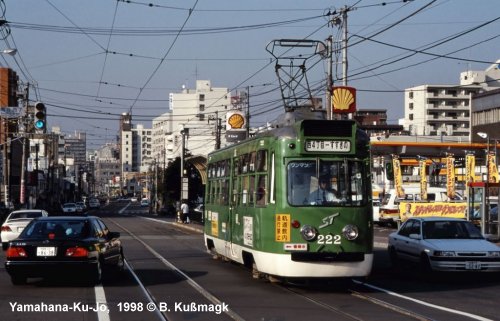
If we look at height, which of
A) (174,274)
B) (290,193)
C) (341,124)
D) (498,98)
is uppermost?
(498,98)

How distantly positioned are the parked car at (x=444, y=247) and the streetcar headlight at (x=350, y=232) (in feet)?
12.1

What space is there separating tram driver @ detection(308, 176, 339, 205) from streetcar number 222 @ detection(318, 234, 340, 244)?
2.12 feet

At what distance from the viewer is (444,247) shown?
57.6ft

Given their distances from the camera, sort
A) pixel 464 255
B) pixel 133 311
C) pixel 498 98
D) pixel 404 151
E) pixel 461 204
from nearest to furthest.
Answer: pixel 133 311 → pixel 464 255 → pixel 461 204 → pixel 404 151 → pixel 498 98

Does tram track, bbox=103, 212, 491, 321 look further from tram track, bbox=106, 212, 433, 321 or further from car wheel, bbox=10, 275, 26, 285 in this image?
car wheel, bbox=10, 275, 26, 285

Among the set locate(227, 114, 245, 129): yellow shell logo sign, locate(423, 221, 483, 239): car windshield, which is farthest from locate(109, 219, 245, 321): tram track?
locate(227, 114, 245, 129): yellow shell logo sign

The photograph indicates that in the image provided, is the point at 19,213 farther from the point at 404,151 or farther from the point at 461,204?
the point at 404,151

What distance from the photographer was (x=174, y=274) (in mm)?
18391

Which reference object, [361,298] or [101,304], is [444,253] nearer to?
[361,298]

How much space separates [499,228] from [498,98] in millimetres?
50432

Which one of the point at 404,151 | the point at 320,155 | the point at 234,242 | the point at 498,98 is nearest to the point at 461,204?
the point at 404,151

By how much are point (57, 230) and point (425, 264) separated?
8.46m

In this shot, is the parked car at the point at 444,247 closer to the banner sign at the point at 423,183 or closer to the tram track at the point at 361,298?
the tram track at the point at 361,298

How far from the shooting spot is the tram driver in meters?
14.6
